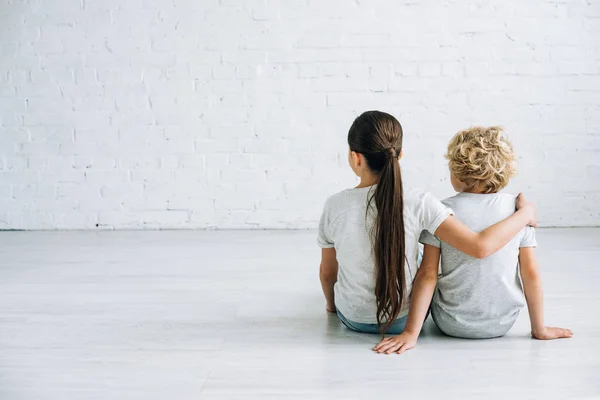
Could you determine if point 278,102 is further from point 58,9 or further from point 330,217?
point 330,217

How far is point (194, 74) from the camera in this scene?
419 cm

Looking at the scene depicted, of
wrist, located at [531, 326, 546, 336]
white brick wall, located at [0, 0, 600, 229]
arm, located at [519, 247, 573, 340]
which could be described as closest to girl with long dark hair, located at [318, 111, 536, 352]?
arm, located at [519, 247, 573, 340]

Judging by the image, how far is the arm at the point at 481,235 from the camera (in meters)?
1.99

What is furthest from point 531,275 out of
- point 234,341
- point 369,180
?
point 234,341

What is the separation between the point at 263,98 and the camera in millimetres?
4195

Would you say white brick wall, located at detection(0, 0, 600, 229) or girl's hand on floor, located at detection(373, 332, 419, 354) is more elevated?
white brick wall, located at detection(0, 0, 600, 229)

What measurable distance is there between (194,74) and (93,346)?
92.4 inches

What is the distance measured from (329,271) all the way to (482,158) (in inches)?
25.4

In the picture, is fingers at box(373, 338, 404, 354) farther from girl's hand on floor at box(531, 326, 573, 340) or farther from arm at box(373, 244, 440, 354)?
girl's hand on floor at box(531, 326, 573, 340)

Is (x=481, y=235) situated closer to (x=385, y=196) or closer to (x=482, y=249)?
(x=482, y=249)

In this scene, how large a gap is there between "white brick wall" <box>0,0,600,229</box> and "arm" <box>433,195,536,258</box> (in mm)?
2209

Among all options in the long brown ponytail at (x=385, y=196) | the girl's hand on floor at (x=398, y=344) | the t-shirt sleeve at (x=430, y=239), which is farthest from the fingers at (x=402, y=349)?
the t-shirt sleeve at (x=430, y=239)

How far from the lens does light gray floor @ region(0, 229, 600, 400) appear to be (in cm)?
184

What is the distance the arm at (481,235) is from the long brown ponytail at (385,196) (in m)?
0.13
